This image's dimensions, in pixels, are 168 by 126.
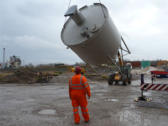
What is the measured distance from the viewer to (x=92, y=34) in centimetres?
608

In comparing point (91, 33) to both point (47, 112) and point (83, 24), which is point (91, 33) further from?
point (47, 112)

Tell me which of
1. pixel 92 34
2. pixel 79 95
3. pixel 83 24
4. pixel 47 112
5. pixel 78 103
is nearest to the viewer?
pixel 79 95

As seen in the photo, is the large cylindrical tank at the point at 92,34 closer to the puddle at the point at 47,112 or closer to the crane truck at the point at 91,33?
the crane truck at the point at 91,33

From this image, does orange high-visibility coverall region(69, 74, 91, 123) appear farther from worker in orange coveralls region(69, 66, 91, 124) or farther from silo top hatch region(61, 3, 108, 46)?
silo top hatch region(61, 3, 108, 46)

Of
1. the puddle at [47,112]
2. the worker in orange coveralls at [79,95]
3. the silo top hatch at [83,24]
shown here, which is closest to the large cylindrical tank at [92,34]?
the silo top hatch at [83,24]

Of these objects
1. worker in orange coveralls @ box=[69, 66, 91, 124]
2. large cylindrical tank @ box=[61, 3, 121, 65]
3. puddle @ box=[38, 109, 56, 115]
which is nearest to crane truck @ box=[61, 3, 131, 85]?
large cylindrical tank @ box=[61, 3, 121, 65]

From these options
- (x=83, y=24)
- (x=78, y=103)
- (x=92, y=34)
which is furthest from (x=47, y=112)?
(x=83, y=24)

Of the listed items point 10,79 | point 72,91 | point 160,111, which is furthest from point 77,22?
point 10,79

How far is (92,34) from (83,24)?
2.59 ft

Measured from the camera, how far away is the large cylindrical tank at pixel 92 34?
6125 millimetres

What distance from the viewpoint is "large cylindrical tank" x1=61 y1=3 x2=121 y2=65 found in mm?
6125

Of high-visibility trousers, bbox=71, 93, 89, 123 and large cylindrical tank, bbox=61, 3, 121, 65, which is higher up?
large cylindrical tank, bbox=61, 3, 121, 65

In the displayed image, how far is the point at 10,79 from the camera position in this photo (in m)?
18.5

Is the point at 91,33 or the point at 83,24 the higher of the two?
the point at 83,24
